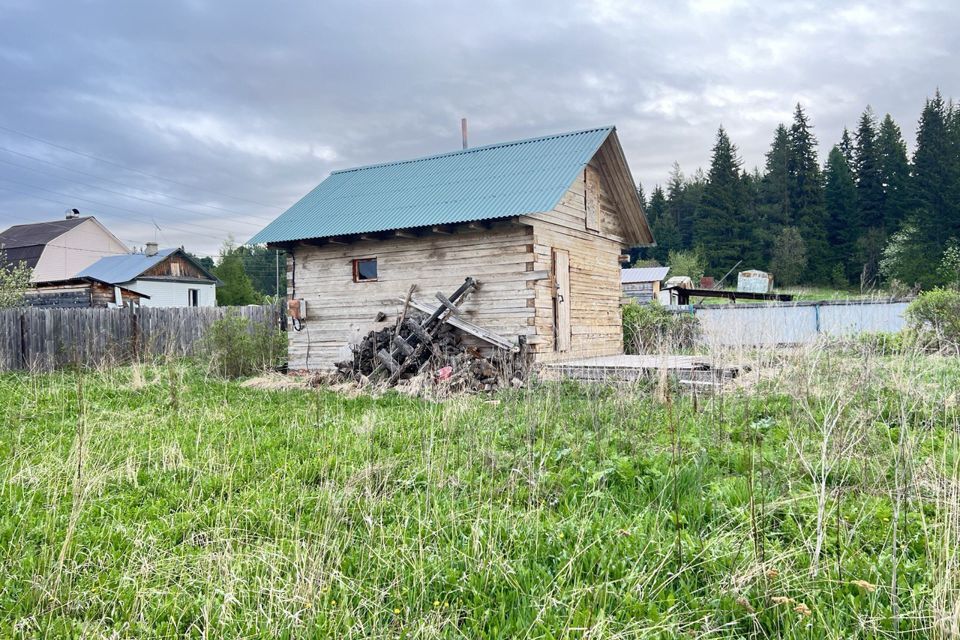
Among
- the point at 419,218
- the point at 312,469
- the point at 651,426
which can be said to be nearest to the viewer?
the point at 312,469

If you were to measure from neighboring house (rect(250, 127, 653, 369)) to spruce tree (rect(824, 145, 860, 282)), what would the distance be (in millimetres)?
38606

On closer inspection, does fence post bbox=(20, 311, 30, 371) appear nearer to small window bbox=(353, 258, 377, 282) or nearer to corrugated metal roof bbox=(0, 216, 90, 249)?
small window bbox=(353, 258, 377, 282)

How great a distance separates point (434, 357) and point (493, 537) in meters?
8.53

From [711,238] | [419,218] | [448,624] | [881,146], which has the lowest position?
[448,624]

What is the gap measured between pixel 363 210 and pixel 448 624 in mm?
13084

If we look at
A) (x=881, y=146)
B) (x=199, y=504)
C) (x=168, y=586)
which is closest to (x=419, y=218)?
(x=199, y=504)

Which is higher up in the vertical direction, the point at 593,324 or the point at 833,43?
the point at 833,43

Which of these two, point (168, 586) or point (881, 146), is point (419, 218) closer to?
point (168, 586)

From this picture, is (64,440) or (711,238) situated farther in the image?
(711,238)

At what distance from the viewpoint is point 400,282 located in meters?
13.8

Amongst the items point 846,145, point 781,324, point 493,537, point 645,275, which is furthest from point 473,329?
point 846,145

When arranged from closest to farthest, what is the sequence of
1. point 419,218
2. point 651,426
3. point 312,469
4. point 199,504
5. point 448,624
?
point 448,624 → point 199,504 → point 312,469 → point 651,426 → point 419,218

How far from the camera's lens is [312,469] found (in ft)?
16.1

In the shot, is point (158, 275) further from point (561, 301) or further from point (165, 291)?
point (561, 301)
